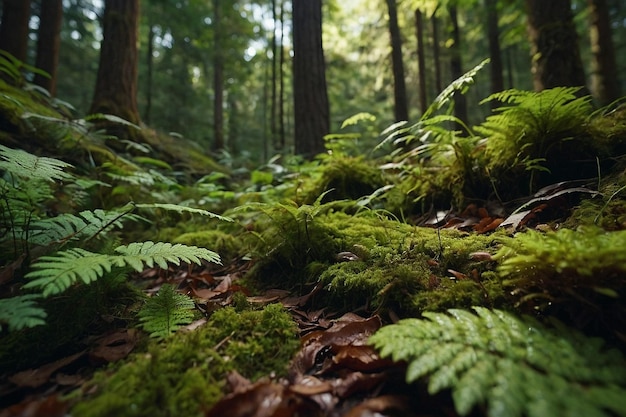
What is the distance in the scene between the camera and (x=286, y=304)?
6.38 ft

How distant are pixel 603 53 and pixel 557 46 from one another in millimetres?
3652

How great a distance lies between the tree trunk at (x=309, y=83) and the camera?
5.64 metres

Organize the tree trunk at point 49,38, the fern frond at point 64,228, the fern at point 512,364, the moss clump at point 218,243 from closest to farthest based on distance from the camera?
the fern at point 512,364 < the fern frond at point 64,228 < the moss clump at point 218,243 < the tree trunk at point 49,38

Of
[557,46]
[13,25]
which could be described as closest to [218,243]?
[557,46]

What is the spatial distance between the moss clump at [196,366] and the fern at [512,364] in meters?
0.54

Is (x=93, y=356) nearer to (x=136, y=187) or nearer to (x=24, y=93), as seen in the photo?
(x=136, y=187)

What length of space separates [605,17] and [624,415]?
8.12 meters

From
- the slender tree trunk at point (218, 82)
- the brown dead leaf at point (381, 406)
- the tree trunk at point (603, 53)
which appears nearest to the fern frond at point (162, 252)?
the brown dead leaf at point (381, 406)

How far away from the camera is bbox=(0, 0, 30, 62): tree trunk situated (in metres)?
5.51

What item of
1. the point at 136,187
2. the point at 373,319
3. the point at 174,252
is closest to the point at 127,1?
the point at 136,187

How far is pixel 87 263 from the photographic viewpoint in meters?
1.33

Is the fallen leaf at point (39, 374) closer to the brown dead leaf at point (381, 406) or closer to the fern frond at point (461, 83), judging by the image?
the brown dead leaf at point (381, 406)

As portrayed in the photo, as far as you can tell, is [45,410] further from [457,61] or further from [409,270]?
[457,61]

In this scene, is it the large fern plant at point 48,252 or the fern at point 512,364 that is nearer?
the fern at point 512,364
